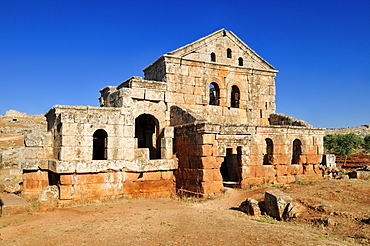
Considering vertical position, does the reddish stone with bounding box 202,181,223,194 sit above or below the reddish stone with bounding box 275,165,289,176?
below

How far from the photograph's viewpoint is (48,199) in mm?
11750

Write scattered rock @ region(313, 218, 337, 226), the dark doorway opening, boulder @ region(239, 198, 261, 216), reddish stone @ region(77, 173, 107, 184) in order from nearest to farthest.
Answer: scattered rock @ region(313, 218, 337, 226), boulder @ region(239, 198, 261, 216), reddish stone @ region(77, 173, 107, 184), the dark doorway opening

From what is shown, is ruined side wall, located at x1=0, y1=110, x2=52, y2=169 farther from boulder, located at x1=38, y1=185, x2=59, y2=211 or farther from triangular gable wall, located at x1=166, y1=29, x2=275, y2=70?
triangular gable wall, located at x1=166, y1=29, x2=275, y2=70

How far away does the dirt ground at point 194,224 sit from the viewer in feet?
24.1

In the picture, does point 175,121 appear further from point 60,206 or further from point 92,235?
Result: point 92,235

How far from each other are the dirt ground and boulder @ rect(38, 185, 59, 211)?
334mm

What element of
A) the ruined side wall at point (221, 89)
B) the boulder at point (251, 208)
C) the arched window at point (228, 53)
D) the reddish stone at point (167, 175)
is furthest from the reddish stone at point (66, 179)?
the arched window at point (228, 53)

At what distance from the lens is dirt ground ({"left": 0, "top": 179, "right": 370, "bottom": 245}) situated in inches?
289

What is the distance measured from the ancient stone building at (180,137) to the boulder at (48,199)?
0.37 m

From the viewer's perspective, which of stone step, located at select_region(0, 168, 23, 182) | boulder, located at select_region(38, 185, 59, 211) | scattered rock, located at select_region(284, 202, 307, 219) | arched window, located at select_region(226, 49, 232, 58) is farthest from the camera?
arched window, located at select_region(226, 49, 232, 58)

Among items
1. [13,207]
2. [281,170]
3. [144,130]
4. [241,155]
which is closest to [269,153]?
[281,170]

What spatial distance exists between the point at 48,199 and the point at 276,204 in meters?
8.20

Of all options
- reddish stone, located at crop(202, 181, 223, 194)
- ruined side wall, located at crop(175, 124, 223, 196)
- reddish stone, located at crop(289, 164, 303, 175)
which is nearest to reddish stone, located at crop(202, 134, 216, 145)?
ruined side wall, located at crop(175, 124, 223, 196)

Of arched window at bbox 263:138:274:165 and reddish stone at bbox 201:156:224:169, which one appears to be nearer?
reddish stone at bbox 201:156:224:169
